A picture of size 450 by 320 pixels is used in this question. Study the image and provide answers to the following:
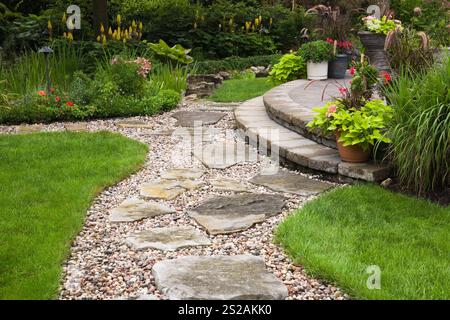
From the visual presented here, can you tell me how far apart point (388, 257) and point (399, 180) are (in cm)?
132

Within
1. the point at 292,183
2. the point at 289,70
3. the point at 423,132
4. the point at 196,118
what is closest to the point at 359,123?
the point at 423,132

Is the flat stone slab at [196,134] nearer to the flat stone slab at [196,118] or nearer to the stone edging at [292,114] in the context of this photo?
the flat stone slab at [196,118]

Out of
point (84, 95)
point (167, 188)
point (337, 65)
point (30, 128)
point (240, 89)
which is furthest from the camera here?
point (240, 89)

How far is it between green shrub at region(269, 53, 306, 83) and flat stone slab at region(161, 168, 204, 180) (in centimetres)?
427

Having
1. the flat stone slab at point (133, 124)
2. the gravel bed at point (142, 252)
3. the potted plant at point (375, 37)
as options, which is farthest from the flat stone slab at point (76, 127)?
the potted plant at point (375, 37)

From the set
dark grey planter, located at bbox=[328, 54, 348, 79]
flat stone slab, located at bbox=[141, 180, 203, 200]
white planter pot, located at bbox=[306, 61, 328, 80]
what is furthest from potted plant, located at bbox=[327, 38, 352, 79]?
flat stone slab, located at bbox=[141, 180, 203, 200]

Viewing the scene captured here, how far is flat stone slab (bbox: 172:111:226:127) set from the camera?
6.84 m

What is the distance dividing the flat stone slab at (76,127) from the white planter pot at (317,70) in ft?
11.8

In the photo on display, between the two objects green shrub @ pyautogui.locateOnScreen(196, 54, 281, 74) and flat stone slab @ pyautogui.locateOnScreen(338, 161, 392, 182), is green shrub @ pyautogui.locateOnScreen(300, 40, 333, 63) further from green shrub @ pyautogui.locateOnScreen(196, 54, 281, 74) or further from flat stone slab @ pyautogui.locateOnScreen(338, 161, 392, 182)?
flat stone slab @ pyautogui.locateOnScreen(338, 161, 392, 182)

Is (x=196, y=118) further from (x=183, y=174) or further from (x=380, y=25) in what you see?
(x=380, y=25)

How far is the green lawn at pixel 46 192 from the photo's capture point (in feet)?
9.78

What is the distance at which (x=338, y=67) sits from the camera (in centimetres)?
878

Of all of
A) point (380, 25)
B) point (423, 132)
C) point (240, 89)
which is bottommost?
point (240, 89)

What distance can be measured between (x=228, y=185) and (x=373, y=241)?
151cm
